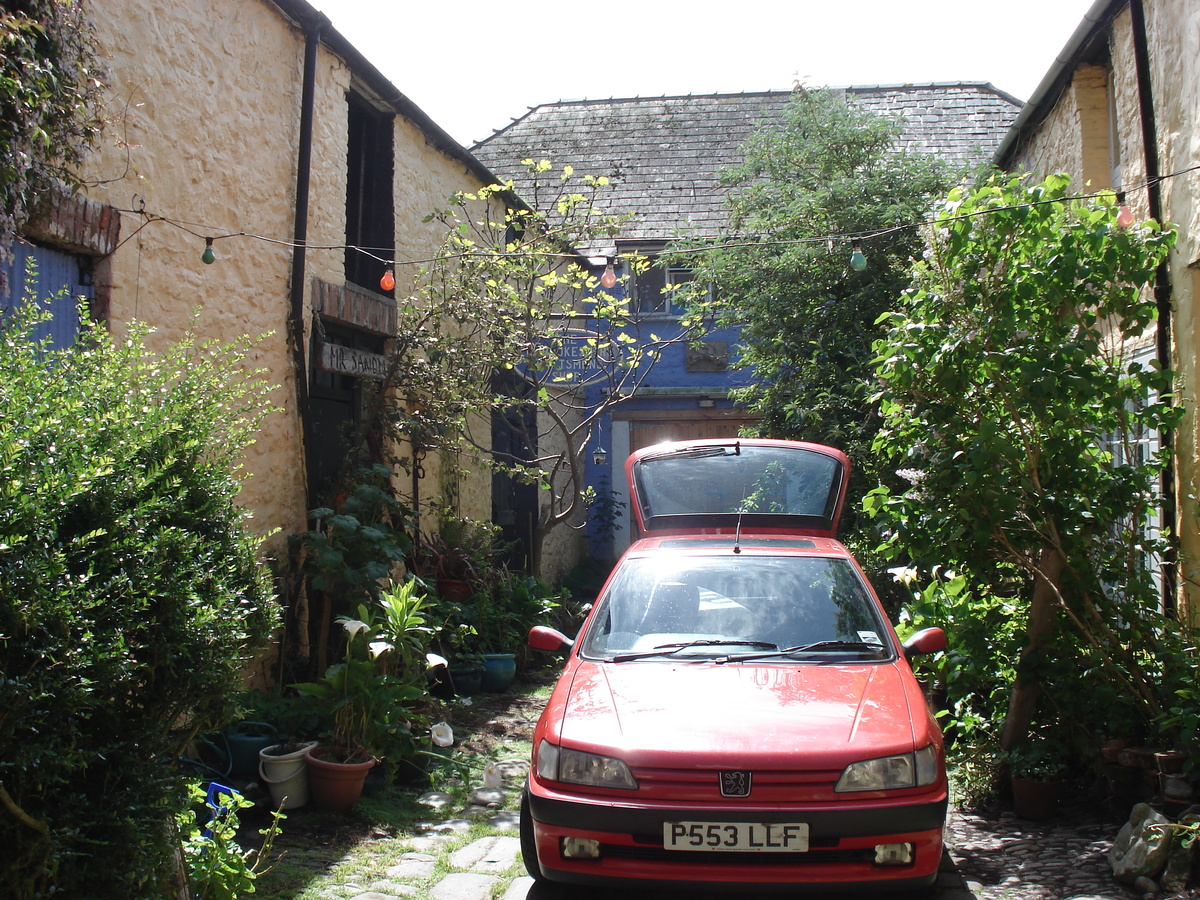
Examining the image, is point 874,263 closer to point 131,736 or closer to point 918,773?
point 918,773

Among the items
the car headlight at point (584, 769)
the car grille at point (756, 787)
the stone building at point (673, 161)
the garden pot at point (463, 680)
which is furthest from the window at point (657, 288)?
the car grille at point (756, 787)

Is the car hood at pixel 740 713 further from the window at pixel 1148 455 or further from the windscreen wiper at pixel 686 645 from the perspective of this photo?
the window at pixel 1148 455

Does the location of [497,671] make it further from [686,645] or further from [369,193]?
[369,193]

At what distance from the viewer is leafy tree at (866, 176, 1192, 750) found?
15.3 feet

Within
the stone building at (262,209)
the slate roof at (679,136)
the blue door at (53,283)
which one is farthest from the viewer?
the slate roof at (679,136)

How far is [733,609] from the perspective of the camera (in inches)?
179

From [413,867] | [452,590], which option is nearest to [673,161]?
[452,590]

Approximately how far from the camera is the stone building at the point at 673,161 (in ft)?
50.4

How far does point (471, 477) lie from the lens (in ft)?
35.0

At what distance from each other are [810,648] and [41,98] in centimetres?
414

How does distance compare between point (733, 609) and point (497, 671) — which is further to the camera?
point (497, 671)

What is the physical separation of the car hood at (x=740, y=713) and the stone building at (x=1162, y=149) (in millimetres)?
2136

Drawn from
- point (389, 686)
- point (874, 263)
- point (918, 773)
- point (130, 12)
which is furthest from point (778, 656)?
point (874, 263)

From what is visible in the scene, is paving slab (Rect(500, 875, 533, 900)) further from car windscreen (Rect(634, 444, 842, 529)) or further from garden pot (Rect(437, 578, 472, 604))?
garden pot (Rect(437, 578, 472, 604))
